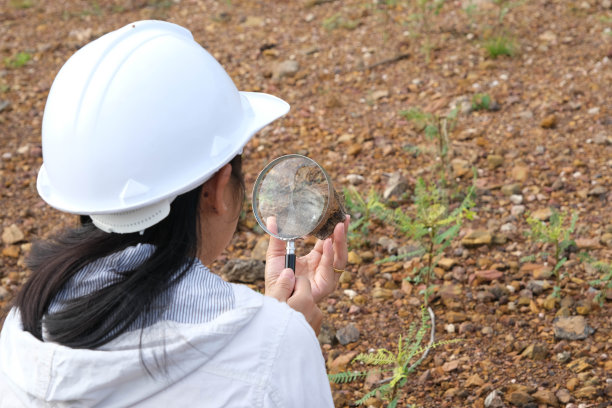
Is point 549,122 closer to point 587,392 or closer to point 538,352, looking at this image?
point 538,352

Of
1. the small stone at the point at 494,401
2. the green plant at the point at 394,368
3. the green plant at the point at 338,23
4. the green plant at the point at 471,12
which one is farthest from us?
the green plant at the point at 338,23

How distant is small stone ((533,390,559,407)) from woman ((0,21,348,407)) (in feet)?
3.34

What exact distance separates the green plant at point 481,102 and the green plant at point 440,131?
0.65 ft

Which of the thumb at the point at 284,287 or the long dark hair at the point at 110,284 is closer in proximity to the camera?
the long dark hair at the point at 110,284

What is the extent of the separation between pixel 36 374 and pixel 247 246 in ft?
7.12

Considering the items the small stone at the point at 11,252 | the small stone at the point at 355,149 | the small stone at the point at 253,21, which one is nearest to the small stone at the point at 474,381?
the small stone at the point at 355,149

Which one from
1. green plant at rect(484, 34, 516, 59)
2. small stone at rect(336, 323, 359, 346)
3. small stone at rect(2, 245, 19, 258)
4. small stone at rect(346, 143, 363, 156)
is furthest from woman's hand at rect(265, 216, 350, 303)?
green plant at rect(484, 34, 516, 59)

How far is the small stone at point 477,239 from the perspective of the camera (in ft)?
11.0

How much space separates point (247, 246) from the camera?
368 centimetres

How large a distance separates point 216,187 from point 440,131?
2010 mm

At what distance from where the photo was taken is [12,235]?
12.8ft

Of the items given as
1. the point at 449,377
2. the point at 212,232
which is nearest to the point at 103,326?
the point at 212,232

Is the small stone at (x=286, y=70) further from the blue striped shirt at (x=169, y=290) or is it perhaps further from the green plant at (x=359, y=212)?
the blue striped shirt at (x=169, y=290)

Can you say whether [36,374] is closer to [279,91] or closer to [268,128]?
[268,128]
